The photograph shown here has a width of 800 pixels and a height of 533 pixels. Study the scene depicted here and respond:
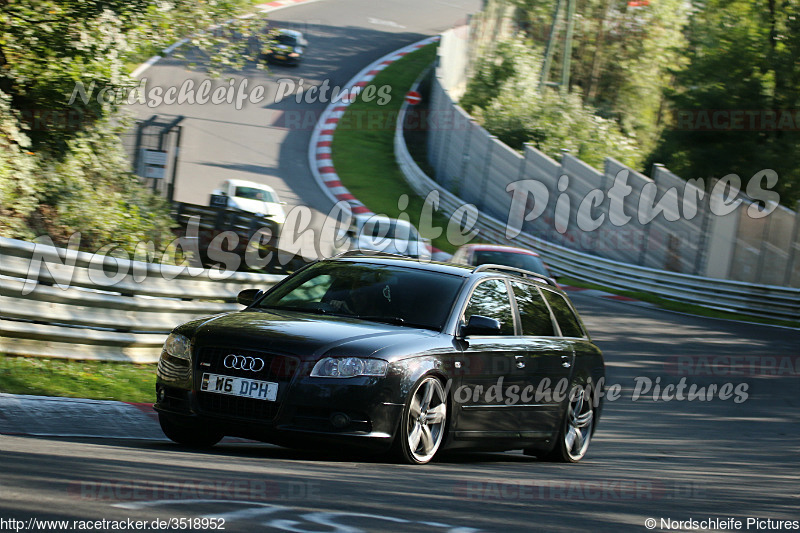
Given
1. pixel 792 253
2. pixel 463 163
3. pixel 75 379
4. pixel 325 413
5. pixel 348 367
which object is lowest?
pixel 463 163

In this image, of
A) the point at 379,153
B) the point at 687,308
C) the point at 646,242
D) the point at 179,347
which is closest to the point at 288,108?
the point at 379,153

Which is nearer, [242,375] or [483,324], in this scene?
[242,375]

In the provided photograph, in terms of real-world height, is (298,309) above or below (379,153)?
above

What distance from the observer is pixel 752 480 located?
8.62 m

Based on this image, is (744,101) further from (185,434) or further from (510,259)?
(185,434)

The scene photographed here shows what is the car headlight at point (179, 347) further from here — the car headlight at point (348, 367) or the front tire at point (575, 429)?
the front tire at point (575, 429)

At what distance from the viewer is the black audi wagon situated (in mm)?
6887

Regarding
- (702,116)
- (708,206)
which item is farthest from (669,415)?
(702,116)

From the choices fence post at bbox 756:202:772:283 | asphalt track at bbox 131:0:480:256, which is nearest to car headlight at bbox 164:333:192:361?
asphalt track at bbox 131:0:480:256

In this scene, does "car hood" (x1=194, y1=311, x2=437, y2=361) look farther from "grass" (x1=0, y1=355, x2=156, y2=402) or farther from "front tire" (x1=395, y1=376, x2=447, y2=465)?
"grass" (x1=0, y1=355, x2=156, y2=402)

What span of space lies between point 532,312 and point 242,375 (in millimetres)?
2886

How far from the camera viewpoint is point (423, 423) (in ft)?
24.2

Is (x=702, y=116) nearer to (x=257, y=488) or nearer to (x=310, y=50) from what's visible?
(x=310, y=50)

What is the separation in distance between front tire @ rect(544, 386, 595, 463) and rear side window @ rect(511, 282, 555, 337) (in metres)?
0.64
